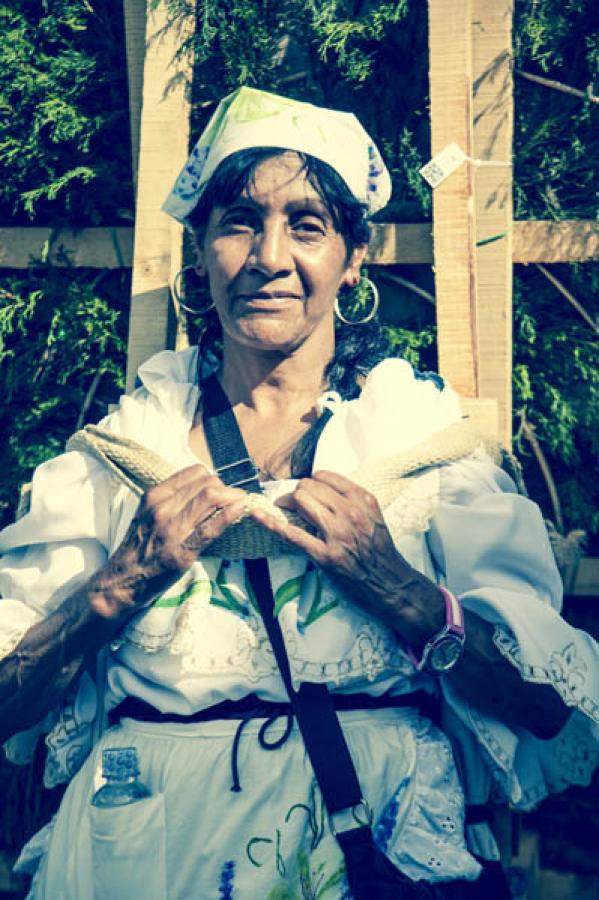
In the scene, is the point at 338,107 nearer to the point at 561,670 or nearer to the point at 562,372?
the point at 562,372

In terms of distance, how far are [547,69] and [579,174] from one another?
258 millimetres

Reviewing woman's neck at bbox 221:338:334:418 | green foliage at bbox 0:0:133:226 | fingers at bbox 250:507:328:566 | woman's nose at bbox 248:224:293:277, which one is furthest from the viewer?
green foliage at bbox 0:0:133:226

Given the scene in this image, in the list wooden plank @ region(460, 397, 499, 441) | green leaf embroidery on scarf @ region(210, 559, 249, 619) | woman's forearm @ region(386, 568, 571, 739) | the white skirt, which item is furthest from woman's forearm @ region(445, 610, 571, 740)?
wooden plank @ region(460, 397, 499, 441)

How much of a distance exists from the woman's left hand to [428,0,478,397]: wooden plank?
1.96 ft

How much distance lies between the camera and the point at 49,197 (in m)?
2.63

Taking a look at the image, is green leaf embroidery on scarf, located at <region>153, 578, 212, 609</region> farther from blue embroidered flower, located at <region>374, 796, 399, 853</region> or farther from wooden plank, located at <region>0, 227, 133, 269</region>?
wooden plank, located at <region>0, 227, 133, 269</region>

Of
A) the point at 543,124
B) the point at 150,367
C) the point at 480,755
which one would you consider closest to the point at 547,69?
the point at 543,124

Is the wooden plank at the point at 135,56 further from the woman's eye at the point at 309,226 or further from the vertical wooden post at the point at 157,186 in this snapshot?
the woman's eye at the point at 309,226

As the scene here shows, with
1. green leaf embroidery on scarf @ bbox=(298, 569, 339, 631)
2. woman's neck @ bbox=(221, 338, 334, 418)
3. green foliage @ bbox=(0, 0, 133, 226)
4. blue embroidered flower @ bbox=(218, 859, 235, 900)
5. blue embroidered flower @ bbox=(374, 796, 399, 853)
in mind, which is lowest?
blue embroidered flower @ bbox=(218, 859, 235, 900)

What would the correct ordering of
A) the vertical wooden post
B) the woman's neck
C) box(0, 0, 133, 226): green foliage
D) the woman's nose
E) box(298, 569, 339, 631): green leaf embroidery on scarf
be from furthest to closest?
box(0, 0, 133, 226): green foliage, the vertical wooden post, the woman's neck, the woman's nose, box(298, 569, 339, 631): green leaf embroidery on scarf

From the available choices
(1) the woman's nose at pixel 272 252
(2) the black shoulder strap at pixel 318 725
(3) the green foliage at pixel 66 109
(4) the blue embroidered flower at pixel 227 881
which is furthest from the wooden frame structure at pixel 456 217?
(4) the blue embroidered flower at pixel 227 881

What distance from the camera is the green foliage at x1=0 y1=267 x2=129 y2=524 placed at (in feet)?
8.82

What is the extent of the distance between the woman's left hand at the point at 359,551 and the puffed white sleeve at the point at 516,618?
0.12 m

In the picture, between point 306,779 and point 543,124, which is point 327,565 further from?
point 543,124
